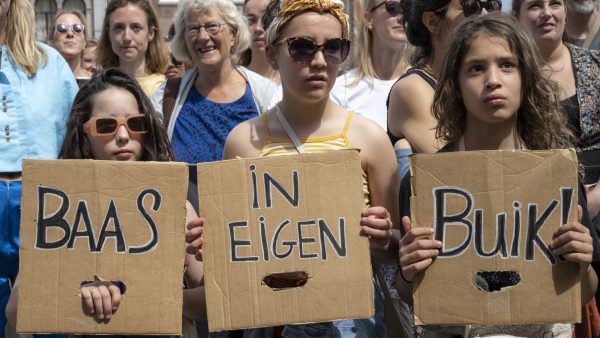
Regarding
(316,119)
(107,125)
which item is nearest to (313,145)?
(316,119)

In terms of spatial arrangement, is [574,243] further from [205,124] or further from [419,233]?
[205,124]

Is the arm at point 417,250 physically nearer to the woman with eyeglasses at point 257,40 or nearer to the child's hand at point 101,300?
the child's hand at point 101,300

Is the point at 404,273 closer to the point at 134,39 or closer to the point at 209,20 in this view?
the point at 209,20

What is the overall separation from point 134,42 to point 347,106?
1.79 metres

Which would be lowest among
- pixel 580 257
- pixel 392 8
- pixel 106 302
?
pixel 106 302

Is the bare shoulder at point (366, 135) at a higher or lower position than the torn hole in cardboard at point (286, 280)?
higher

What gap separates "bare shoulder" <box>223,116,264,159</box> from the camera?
163 inches

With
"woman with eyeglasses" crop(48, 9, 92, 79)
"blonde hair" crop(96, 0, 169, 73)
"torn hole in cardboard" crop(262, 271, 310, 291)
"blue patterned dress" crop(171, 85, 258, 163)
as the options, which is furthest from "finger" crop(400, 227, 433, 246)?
"woman with eyeglasses" crop(48, 9, 92, 79)

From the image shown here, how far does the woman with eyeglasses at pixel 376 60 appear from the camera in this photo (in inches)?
236

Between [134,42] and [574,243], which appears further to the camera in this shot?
[134,42]

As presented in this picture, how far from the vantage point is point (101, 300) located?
3.58m

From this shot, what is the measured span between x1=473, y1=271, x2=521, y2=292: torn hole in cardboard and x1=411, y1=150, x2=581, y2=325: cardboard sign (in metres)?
0.10

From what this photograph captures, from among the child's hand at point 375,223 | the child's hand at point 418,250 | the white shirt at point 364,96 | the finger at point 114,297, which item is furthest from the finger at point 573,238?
the white shirt at point 364,96

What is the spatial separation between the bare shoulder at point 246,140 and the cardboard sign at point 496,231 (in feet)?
2.61
